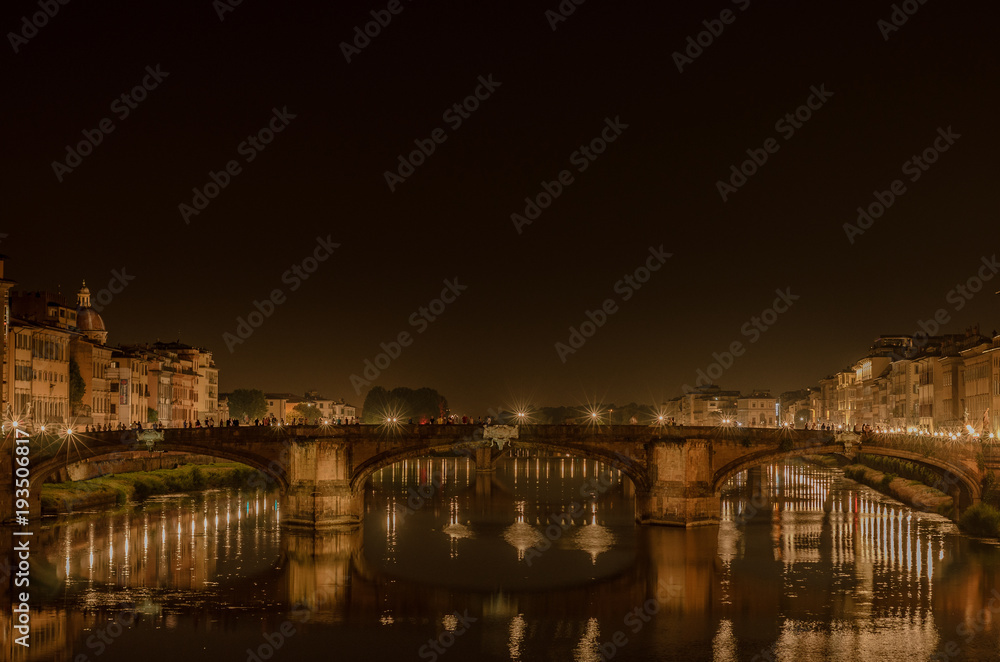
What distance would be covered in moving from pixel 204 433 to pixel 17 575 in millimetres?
18327

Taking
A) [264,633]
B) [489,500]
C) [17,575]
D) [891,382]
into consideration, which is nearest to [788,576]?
[264,633]

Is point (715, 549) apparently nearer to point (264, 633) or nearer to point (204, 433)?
point (264, 633)

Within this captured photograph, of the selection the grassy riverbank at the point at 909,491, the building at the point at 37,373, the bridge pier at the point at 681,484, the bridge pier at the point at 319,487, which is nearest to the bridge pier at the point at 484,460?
the grassy riverbank at the point at 909,491

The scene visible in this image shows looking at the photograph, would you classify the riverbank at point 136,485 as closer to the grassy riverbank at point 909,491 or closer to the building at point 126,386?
the building at point 126,386

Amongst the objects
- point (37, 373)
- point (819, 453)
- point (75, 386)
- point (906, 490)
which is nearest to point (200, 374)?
point (75, 386)

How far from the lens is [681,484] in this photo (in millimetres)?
60031

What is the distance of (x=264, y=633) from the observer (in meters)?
36.4

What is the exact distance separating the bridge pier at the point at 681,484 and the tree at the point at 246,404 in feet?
376

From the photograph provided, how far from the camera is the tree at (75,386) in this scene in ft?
285

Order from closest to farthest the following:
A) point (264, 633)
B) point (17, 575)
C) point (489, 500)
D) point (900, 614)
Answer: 1. point (264, 633)
2. point (900, 614)
3. point (17, 575)
4. point (489, 500)

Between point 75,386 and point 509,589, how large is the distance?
5473cm

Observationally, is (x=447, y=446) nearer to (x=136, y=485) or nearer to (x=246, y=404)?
(x=136, y=485)

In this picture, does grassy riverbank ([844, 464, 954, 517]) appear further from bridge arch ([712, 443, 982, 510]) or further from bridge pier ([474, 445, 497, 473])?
bridge pier ([474, 445, 497, 473])

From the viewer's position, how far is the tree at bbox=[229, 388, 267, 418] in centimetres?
16662
